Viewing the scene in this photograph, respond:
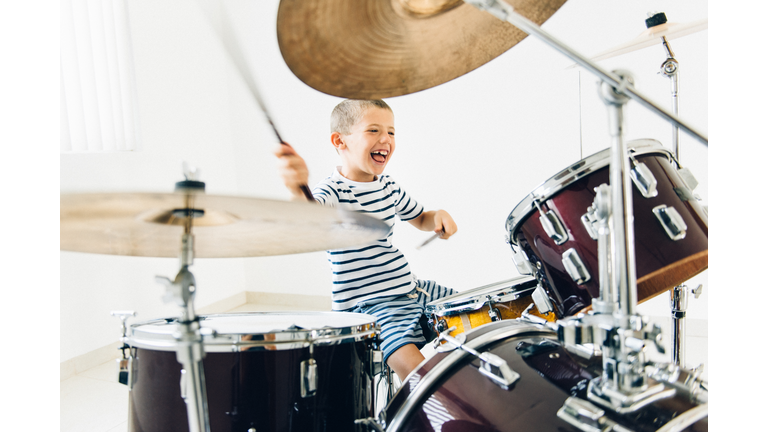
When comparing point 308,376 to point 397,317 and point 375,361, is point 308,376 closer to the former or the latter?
point 375,361

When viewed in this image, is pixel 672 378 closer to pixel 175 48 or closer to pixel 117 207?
pixel 117 207

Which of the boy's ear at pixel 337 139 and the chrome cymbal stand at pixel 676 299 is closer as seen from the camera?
the chrome cymbal stand at pixel 676 299

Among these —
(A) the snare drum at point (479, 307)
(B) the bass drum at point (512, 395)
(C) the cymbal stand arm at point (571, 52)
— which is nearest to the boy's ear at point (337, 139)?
(A) the snare drum at point (479, 307)

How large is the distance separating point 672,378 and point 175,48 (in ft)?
7.93

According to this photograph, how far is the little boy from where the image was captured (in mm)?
1110

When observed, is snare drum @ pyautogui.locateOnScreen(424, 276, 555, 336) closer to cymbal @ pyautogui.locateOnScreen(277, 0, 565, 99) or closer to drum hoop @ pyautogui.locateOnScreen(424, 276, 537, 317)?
drum hoop @ pyautogui.locateOnScreen(424, 276, 537, 317)

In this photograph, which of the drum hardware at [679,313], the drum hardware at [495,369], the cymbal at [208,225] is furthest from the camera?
the drum hardware at [679,313]

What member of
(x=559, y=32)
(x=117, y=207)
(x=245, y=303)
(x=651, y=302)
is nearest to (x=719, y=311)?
(x=117, y=207)

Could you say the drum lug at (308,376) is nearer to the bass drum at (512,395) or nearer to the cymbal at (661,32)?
the bass drum at (512,395)

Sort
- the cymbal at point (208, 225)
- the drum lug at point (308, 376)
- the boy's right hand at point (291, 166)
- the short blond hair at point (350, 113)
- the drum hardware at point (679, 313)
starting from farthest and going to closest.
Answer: the short blond hair at point (350, 113)
the drum hardware at point (679, 313)
the boy's right hand at point (291, 166)
the drum lug at point (308, 376)
the cymbal at point (208, 225)

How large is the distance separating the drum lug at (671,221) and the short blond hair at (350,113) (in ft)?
2.87

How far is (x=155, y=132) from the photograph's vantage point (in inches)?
84.0

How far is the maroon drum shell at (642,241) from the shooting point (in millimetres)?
784

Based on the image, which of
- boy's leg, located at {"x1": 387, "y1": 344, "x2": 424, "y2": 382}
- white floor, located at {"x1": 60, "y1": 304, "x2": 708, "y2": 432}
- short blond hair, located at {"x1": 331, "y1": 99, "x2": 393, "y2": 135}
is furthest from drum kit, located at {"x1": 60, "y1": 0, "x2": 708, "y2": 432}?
white floor, located at {"x1": 60, "y1": 304, "x2": 708, "y2": 432}
